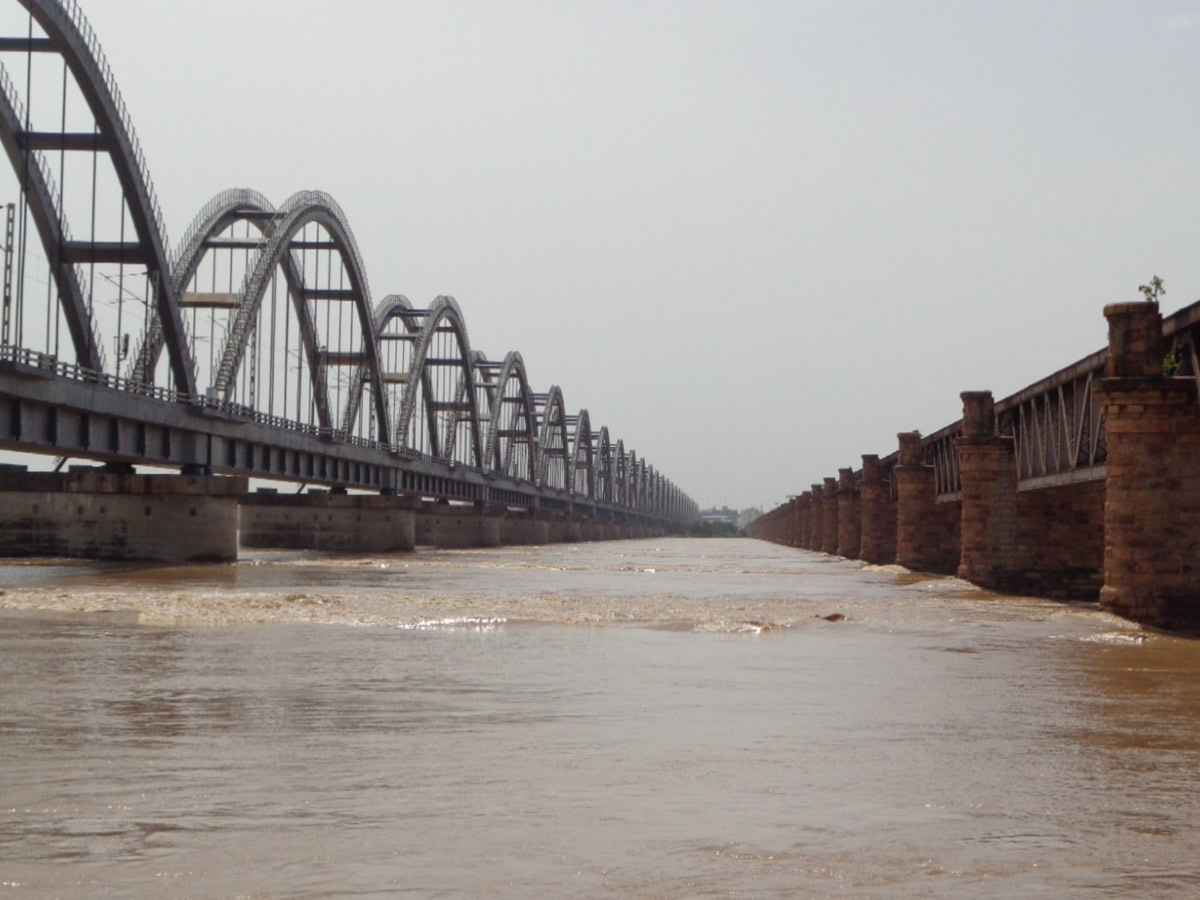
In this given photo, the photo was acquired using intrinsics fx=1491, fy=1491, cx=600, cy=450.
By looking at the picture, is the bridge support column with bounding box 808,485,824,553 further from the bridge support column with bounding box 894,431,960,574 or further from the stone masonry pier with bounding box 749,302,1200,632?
the bridge support column with bounding box 894,431,960,574

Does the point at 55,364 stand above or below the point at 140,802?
above

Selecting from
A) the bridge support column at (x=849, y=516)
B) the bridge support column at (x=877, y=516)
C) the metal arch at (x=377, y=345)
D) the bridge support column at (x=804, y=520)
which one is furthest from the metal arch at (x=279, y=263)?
the bridge support column at (x=804, y=520)

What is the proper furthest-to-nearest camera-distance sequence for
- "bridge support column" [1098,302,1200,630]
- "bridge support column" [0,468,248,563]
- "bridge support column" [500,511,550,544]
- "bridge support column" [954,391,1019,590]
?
"bridge support column" [500,511,550,544]
"bridge support column" [0,468,248,563]
"bridge support column" [954,391,1019,590]
"bridge support column" [1098,302,1200,630]

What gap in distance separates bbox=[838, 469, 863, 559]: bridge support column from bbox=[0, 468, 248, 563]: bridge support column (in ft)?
125

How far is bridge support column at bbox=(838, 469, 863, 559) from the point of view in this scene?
272 feet

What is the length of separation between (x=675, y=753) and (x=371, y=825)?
10.3 ft

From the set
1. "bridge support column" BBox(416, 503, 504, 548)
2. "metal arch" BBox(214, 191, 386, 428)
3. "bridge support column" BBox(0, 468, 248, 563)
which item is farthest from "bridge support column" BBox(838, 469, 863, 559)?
"bridge support column" BBox(416, 503, 504, 548)

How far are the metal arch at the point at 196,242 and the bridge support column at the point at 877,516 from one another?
32608 mm

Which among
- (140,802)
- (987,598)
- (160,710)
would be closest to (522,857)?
(140,802)

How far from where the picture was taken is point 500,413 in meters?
165

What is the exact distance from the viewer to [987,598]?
35906 mm

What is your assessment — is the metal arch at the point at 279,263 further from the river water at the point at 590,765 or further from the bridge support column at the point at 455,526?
the river water at the point at 590,765

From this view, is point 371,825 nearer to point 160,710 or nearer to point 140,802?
point 140,802

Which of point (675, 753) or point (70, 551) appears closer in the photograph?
point (675, 753)
